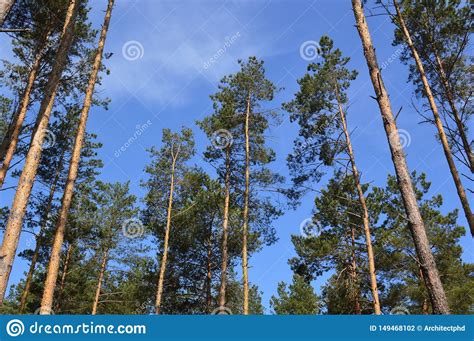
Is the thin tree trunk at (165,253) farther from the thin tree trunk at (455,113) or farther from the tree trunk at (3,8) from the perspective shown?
the tree trunk at (3,8)

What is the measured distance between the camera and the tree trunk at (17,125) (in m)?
11.9

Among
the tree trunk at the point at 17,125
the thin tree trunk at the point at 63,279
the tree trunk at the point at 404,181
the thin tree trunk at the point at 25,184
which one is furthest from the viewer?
the thin tree trunk at the point at 63,279

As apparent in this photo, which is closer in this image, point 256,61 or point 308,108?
point 308,108

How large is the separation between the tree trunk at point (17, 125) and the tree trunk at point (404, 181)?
409 inches

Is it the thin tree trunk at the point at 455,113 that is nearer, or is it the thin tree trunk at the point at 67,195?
the thin tree trunk at the point at 67,195

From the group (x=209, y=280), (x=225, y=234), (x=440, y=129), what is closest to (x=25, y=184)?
(x=225, y=234)

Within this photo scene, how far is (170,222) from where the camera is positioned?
19.7 m

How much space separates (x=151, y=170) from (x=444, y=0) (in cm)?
1446

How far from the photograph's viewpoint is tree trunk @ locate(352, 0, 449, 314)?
16.4 ft

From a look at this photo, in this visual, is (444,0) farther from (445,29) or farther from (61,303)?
(61,303)

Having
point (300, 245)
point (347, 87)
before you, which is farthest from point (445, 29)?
point (300, 245)

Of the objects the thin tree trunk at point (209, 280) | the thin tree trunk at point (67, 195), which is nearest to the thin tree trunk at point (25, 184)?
the thin tree trunk at point (67, 195)

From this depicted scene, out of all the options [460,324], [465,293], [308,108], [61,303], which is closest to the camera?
[460,324]

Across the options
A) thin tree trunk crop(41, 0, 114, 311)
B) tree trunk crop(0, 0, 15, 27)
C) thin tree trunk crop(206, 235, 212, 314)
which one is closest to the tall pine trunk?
thin tree trunk crop(206, 235, 212, 314)
